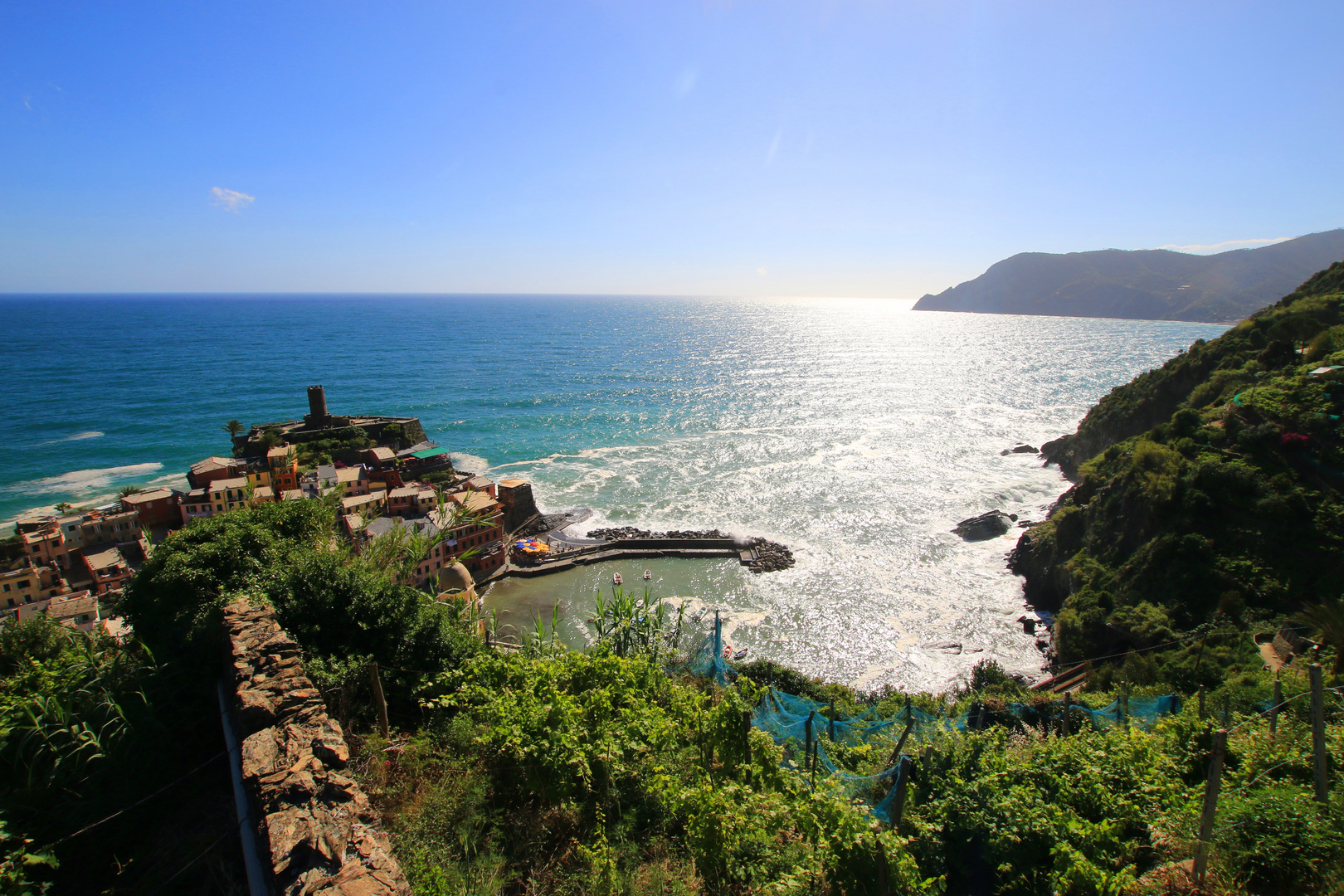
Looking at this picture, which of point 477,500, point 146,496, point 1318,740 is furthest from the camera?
point 146,496

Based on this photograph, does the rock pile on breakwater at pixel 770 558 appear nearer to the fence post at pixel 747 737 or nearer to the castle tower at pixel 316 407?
the fence post at pixel 747 737

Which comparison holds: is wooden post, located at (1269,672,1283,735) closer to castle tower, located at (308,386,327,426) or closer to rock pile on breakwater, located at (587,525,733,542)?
rock pile on breakwater, located at (587,525,733,542)

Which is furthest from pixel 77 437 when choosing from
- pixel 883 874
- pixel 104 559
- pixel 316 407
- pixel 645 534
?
pixel 883 874

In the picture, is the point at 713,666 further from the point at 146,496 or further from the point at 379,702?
the point at 146,496

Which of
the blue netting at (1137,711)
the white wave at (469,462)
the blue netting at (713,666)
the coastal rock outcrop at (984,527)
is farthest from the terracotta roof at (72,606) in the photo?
the coastal rock outcrop at (984,527)

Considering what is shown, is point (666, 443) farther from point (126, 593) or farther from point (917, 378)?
point (917, 378)

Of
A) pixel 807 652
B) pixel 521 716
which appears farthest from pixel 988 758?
pixel 807 652
